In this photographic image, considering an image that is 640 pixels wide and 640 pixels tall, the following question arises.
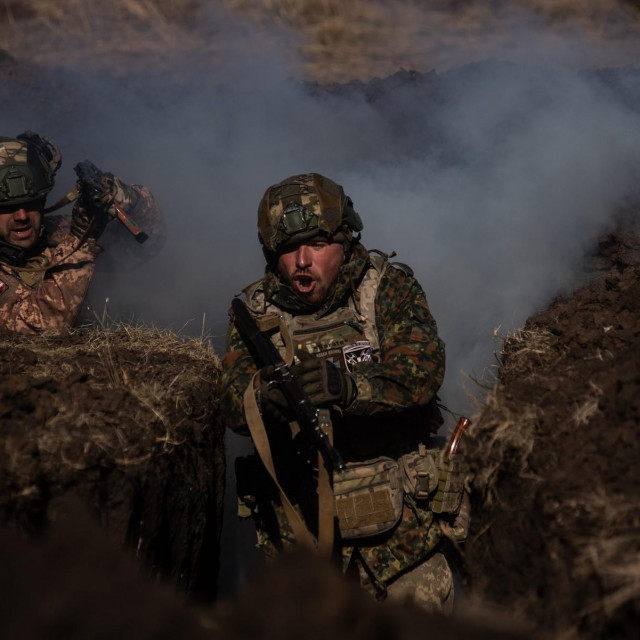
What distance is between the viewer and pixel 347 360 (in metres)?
4.65

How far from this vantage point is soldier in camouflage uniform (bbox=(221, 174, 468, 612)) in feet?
14.6

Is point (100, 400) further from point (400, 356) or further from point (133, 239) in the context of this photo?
point (133, 239)

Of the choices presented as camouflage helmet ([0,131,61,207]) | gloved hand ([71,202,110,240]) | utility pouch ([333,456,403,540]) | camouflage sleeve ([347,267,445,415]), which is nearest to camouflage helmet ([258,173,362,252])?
camouflage sleeve ([347,267,445,415])

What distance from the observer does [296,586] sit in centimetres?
190

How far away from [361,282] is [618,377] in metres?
2.20

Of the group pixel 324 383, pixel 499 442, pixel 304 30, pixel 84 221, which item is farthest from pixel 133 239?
pixel 304 30

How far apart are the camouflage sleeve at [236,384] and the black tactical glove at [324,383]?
0.42 meters

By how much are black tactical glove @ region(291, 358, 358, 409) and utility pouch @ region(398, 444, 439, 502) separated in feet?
2.19

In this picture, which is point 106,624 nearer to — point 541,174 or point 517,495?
point 517,495

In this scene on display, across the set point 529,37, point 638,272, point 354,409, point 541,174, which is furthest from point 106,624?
point 529,37

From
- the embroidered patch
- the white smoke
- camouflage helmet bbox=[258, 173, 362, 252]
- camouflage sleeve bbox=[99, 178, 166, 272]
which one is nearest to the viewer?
the embroidered patch

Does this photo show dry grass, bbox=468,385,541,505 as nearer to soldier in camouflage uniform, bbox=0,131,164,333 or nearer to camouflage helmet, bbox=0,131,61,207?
soldier in camouflage uniform, bbox=0,131,164,333

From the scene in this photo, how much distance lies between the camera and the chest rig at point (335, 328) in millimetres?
4672

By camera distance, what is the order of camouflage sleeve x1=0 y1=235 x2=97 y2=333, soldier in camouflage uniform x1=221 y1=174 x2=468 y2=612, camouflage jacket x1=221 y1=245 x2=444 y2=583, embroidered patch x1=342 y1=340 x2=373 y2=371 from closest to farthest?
camouflage jacket x1=221 y1=245 x2=444 y2=583 < soldier in camouflage uniform x1=221 y1=174 x2=468 y2=612 < embroidered patch x1=342 y1=340 x2=373 y2=371 < camouflage sleeve x1=0 y1=235 x2=97 y2=333
